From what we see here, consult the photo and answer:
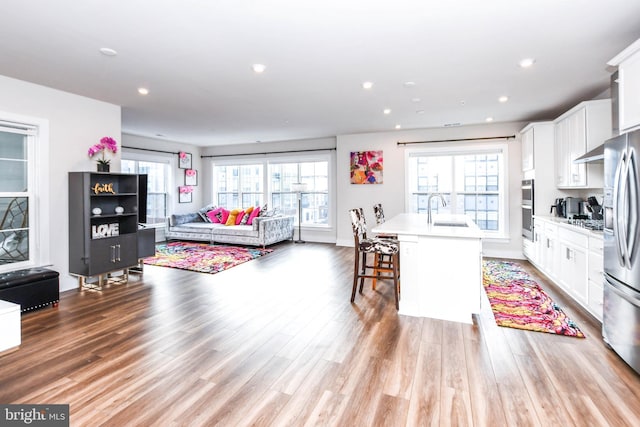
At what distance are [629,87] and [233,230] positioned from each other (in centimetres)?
675

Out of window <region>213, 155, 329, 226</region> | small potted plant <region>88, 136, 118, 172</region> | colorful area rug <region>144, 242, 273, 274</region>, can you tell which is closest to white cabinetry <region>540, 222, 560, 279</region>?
window <region>213, 155, 329, 226</region>

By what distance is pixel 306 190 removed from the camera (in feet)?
26.3

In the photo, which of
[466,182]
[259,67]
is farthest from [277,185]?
[259,67]

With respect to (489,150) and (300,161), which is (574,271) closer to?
(489,150)

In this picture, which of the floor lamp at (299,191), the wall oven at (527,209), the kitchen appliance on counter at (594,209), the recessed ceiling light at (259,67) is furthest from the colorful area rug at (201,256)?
the kitchen appliance on counter at (594,209)

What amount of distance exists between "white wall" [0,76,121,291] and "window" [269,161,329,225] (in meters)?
4.48

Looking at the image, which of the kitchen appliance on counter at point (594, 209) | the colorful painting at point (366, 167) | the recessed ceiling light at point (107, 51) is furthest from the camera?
the colorful painting at point (366, 167)

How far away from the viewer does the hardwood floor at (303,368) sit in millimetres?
1856

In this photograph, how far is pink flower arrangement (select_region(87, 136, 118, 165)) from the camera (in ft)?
14.7

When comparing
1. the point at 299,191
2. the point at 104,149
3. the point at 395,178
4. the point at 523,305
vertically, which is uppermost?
the point at 104,149

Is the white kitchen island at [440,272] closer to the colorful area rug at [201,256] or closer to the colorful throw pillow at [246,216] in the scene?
the colorful area rug at [201,256]

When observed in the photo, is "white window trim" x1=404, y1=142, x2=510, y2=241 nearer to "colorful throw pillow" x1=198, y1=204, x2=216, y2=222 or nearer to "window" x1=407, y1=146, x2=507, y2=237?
"window" x1=407, y1=146, x2=507, y2=237

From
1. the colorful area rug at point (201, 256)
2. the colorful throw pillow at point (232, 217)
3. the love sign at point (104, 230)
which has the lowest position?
the colorful area rug at point (201, 256)

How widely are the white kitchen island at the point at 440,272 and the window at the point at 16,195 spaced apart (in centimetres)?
422
